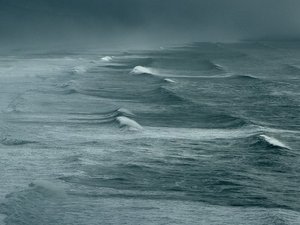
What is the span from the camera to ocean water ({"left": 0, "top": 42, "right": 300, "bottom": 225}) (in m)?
28.9

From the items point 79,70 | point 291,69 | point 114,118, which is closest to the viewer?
point 114,118

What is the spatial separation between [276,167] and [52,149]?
10145 millimetres

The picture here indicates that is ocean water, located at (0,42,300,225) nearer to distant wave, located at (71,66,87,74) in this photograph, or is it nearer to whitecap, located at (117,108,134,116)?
whitecap, located at (117,108,134,116)

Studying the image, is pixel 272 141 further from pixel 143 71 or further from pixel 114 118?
pixel 143 71

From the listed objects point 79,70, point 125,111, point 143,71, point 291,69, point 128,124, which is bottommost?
point 128,124

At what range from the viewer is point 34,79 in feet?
246

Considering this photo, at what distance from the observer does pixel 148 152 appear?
1528 inches

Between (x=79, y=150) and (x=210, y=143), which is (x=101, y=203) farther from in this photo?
(x=210, y=143)

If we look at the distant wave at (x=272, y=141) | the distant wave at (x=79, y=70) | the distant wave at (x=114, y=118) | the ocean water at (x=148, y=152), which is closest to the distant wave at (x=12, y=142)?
the ocean water at (x=148, y=152)

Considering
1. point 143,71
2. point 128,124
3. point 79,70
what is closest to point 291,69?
point 143,71

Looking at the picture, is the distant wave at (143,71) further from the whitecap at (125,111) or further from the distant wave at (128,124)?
the distant wave at (128,124)

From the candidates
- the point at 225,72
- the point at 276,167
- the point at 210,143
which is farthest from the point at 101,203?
the point at 225,72

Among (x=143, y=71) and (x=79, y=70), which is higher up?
(x=143, y=71)

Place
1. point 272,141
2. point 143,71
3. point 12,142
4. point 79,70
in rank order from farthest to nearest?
point 79,70 < point 143,71 < point 272,141 < point 12,142
